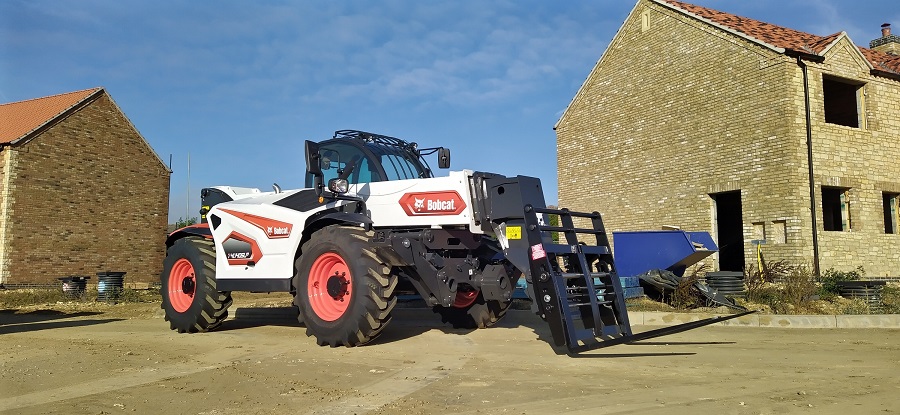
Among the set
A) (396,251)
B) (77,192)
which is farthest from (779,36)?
(77,192)

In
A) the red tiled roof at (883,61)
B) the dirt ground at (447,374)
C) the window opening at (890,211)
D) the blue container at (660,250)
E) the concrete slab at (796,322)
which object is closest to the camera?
the dirt ground at (447,374)

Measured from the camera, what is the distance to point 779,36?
742 inches

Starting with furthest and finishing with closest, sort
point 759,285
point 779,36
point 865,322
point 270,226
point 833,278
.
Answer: point 779,36 → point 833,278 → point 759,285 → point 865,322 → point 270,226

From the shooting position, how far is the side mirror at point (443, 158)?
9180 mm

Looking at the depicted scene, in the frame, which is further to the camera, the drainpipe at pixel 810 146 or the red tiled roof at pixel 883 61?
the red tiled roof at pixel 883 61

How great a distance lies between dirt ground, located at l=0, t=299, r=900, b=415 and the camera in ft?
15.6

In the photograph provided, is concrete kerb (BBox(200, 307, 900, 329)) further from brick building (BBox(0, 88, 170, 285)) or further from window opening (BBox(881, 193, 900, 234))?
brick building (BBox(0, 88, 170, 285))

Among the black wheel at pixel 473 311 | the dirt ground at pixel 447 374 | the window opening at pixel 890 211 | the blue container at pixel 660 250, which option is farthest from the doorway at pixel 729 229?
the black wheel at pixel 473 311

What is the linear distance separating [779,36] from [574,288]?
15678 millimetres

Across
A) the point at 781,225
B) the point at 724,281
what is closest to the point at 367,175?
the point at 724,281

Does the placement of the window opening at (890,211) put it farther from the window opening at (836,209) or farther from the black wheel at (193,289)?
the black wheel at (193,289)

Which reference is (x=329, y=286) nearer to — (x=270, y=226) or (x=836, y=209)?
(x=270, y=226)

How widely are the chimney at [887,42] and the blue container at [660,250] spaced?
603 inches

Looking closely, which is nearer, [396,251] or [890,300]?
[396,251]
